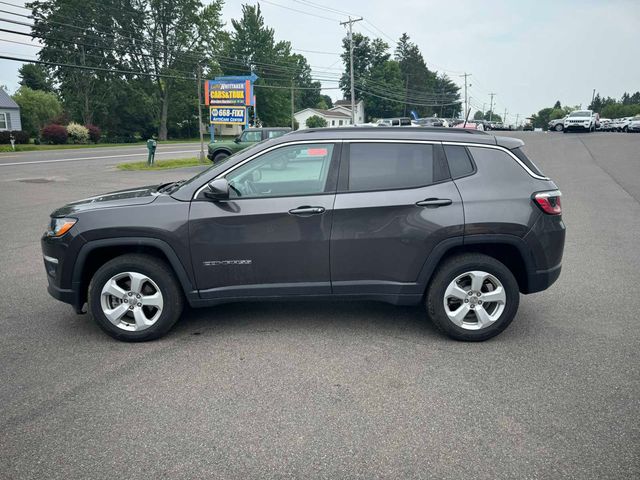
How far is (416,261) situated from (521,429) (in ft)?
5.26

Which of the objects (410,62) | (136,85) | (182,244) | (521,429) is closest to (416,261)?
(521,429)

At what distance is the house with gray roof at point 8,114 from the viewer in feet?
153

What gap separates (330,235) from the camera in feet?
14.3

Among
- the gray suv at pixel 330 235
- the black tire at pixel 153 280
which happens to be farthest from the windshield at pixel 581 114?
the black tire at pixel 153 280

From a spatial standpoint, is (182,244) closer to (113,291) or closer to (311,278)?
(113,291)

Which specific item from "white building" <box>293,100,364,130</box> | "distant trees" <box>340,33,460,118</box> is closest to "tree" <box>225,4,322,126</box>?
"white building" <box>293,100,364,130</box>

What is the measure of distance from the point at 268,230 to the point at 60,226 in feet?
5.96

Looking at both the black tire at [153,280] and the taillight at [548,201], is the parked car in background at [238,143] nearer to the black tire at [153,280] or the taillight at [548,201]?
the black tire at [153,280]

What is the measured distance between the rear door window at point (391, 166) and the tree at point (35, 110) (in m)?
57.2

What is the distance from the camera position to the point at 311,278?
4.43 metres

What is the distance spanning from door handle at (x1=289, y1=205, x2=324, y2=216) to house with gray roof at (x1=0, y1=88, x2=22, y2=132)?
51299 millimetres

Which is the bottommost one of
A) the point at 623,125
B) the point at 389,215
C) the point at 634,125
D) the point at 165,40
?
the point at 389,215

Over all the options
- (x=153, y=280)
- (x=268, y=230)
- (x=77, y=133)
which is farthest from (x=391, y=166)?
(x=77, y=133)

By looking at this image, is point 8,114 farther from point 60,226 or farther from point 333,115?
point 333,115
